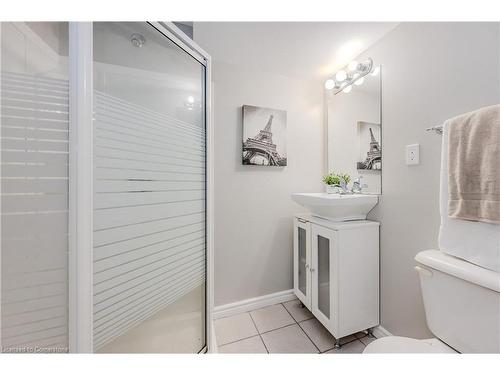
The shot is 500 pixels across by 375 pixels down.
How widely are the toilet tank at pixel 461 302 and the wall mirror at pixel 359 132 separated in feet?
1.99

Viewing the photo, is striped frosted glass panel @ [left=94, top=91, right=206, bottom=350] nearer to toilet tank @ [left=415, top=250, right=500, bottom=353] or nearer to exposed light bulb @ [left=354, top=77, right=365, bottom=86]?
toilet tank @ [left=415, top=250, right=500, bottom=353]

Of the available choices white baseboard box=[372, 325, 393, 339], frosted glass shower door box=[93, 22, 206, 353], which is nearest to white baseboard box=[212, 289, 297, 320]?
frosted glass shower door box=[93, 22, 206, 353]

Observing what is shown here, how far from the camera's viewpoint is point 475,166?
0.77 m

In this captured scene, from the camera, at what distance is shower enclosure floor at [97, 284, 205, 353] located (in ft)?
2.63

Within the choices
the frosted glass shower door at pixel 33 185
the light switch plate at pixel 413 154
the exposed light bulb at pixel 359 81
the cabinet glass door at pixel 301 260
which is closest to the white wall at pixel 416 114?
the light switch plate at pixel 413 154

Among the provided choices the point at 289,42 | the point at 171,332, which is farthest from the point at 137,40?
the point at 171,332

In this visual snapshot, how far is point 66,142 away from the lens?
1.95 ft

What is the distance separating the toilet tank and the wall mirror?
0.61 m

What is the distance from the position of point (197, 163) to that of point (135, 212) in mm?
386

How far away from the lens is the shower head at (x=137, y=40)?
83cm

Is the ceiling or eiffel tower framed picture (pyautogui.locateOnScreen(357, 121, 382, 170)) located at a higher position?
the ceiling

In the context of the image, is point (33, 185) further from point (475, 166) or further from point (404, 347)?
point (475, 166)

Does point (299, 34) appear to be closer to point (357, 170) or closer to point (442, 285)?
point (357, 170)
